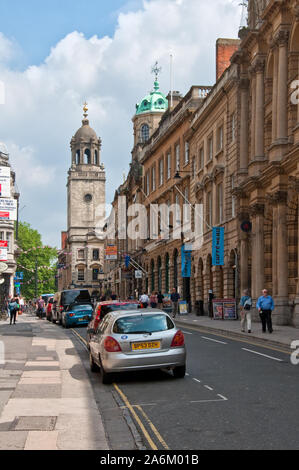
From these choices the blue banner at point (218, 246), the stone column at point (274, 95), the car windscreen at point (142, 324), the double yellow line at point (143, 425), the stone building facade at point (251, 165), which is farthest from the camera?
the blue banner at point (218, 246)

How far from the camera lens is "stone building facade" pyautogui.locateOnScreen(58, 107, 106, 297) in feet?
462

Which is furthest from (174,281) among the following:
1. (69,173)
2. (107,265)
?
(69,173)

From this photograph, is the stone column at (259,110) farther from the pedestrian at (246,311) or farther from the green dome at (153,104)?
the green dome at (153,104)

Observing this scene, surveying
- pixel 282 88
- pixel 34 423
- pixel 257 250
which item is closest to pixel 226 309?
pixel 257 250

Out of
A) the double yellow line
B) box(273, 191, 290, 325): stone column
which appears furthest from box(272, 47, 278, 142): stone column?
the double yellow line

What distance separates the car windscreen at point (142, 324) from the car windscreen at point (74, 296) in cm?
2541

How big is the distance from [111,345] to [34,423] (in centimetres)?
442

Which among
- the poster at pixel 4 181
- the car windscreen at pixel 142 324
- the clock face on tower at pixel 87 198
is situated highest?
the clock face on tower at pixel 87 198

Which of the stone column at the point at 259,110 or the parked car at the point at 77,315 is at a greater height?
the stone column at the point at 259,110

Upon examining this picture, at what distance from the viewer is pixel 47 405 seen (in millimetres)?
11281

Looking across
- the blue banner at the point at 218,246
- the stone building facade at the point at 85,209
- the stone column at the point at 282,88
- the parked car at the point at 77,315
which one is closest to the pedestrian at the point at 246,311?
the stone column at the point at 282,88

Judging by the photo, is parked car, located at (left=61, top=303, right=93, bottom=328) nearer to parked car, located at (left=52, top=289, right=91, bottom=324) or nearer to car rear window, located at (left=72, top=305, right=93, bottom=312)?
car rear window, located at (left=72, top=305, right=93, bottom=312)

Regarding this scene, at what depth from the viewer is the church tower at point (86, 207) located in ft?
462

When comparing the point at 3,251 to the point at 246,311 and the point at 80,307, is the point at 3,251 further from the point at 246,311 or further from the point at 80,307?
the point at 246,311
